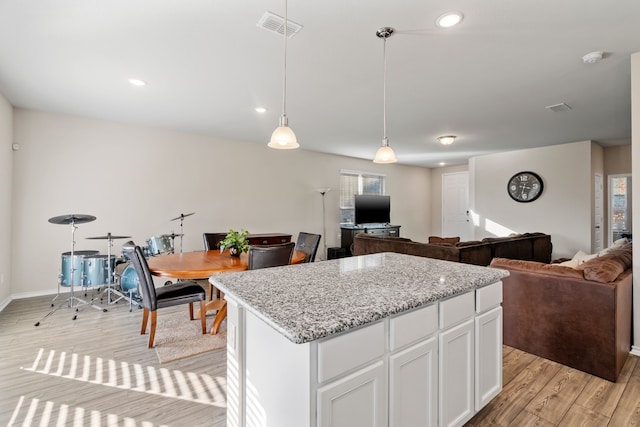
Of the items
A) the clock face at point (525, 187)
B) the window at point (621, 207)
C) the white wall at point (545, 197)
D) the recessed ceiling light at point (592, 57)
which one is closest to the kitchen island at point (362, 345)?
the recessed ceiling light at point (592, 57)

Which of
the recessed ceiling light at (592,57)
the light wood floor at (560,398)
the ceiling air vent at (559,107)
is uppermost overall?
the ceiling air vent at (559,107)

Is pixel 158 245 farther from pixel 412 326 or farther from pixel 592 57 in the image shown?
pixel 592 57

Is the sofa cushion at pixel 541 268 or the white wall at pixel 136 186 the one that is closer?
the sofa cushion at pixel 541 268

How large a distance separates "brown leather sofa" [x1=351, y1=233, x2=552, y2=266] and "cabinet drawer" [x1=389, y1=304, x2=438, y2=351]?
2.22 metres

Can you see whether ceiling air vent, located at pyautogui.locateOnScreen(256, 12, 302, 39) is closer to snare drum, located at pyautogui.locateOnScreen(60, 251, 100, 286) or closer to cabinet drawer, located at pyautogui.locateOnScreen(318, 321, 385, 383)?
cabinet drawer, located at pyautogui.locateOnScreen(318, 321, 385, 383)

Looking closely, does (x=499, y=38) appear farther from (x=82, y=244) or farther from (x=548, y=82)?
(x=82, y=244)

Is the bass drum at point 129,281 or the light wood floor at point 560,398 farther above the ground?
the bass drum at point 129,281

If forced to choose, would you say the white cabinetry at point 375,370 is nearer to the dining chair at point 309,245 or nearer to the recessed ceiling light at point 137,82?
the dining chair at point 309,245

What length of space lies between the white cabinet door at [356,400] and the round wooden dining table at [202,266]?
5.64 ft

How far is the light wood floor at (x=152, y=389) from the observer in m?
1.81

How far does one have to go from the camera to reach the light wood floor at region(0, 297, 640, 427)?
1.81 metres

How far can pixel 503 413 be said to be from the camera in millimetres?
1857

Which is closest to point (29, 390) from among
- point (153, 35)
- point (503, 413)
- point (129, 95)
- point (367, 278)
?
point (367, 278)

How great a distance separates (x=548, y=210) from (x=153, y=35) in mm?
7213
